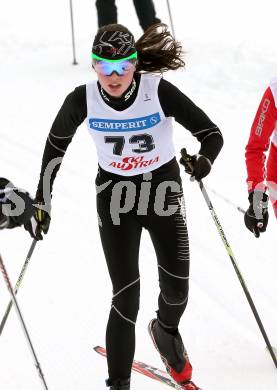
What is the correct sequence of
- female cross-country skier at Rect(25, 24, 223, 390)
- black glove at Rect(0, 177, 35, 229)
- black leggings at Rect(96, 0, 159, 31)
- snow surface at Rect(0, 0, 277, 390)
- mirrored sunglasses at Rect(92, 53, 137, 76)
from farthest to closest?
black leggings at Rect(96, 0, 159, 31), snow surface at Rect(0, 0, 277, 390), female cross-country skier at Rect(25, 24, 223, 390), mirrored sunglasses at Rect(92, 53, 137, 76), black glove at Rect(0, 177, 35, 229)

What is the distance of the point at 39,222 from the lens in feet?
13.2

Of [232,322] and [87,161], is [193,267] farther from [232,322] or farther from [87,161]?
[87,161]

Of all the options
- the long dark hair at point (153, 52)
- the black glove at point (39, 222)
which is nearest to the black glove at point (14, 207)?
the black glove at point (39, 222)

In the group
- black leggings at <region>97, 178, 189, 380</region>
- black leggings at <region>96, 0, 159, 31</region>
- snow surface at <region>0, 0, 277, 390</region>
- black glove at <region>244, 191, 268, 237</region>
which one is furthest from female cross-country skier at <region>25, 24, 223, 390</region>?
black leggings at <region>96, 0, 159, 31</region>

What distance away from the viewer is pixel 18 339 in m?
4.98

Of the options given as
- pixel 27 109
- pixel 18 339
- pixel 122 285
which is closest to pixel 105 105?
pixel 122 285

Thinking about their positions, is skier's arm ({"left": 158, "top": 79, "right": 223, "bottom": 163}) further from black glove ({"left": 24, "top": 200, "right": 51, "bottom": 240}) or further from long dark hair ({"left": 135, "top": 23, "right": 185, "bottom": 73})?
black glove ({"left": 24, "top": 200, "right": 51, "bottom": 240})

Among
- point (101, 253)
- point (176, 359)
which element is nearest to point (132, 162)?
point (176, 359)

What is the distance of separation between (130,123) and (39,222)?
0.90 meters

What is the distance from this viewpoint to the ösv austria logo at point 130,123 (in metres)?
3.86

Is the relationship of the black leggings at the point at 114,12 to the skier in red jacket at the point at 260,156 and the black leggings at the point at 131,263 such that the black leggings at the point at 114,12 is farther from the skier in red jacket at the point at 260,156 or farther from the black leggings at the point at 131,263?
the black leggings at the point at 131,263

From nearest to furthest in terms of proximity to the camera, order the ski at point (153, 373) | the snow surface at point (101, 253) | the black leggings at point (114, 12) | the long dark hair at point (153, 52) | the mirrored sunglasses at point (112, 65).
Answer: the mirrored sunglasses at point (112, 65) < the long dark hair at point (153, 52) < the ski at point (153, 373) < the snow surface at point (101, 253) < the black leggings at point (114, 12)

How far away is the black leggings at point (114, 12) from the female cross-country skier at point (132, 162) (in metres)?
5.73

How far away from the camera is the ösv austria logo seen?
3.86 meters
